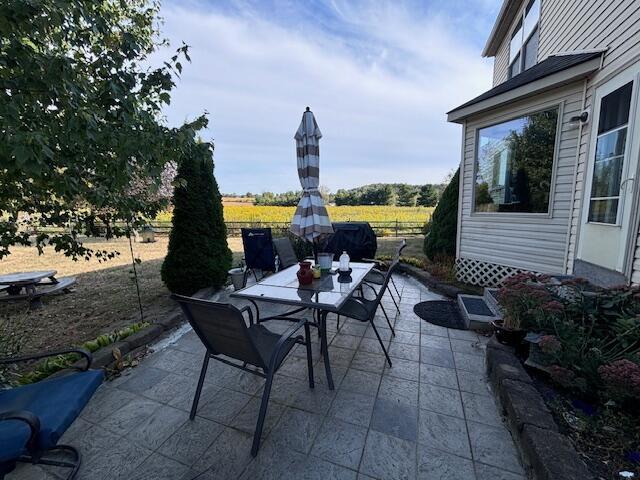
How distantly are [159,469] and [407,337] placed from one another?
236cm

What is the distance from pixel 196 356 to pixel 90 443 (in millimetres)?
1019

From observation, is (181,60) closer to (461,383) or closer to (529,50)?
(461,383)

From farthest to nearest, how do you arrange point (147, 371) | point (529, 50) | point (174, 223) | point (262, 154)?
1. point (262, 154)
2. point (529, 50)
3. point (174, 223)
4. point (147, 371)

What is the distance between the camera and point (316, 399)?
207cm

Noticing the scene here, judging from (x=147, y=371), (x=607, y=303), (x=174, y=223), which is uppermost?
(x=174, y=223)

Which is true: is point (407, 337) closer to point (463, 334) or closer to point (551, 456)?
point (463, 334)

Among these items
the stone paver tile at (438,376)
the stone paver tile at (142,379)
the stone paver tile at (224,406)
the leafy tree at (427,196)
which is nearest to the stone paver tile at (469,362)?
the stone paver tile at (438,376)

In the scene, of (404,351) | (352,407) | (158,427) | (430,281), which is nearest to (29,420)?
(158,427)

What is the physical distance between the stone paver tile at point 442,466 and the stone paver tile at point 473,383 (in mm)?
694

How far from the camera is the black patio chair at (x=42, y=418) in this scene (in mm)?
1165

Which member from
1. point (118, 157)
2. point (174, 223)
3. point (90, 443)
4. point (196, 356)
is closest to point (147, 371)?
point (196, 356)

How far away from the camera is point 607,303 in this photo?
220 centimetres

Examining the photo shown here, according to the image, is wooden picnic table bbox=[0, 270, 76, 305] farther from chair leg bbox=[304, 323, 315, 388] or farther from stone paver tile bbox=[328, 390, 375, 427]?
stone paver tile bbox=[328, 390, 375, 427]

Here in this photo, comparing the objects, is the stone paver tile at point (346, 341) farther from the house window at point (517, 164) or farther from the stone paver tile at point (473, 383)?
the house window at point (517, 164)
